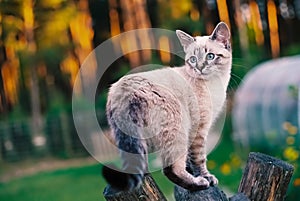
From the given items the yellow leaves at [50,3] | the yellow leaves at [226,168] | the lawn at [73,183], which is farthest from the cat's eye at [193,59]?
the yellow leaves at [50,3]

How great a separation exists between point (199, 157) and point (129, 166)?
0.97 ft

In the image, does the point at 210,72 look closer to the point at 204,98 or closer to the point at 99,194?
the point at 204,98

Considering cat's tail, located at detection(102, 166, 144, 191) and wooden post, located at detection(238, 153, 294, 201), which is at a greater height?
cat's tail, located at detection(102, 166, 144, 191)

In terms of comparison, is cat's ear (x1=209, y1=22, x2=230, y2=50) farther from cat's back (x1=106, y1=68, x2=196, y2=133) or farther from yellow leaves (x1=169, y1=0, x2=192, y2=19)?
yellow leaves (x1=169, y1=0, x2=192, y2=19)

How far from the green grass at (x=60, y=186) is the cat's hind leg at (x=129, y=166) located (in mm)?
2416

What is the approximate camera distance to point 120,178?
100 centimetres

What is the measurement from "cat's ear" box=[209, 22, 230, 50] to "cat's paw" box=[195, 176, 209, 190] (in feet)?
1.00

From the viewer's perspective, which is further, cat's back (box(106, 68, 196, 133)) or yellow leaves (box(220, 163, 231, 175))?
yellow leaves (box(220, 163, 231, 175))

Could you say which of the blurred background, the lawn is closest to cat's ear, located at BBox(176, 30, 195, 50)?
the lawn

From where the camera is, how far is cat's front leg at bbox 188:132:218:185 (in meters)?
1.22

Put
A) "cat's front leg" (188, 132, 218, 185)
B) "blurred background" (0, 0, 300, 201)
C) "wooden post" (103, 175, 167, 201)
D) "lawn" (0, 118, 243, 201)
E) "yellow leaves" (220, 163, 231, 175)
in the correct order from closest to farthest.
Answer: "wooden post" (103, 175, 167, 201)
"cat's front leg" (188, 132, 218, 185)
"yellow leaves" (220, 163, 231, 175)
"lawn" (0, 118, 243, 201)
"blurred background" (0, 0, 300, 201)

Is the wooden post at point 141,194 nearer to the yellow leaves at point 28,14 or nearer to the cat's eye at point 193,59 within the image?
the cat's eye at point 193,59

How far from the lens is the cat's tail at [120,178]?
99cm

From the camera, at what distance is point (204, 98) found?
1.20 metres
